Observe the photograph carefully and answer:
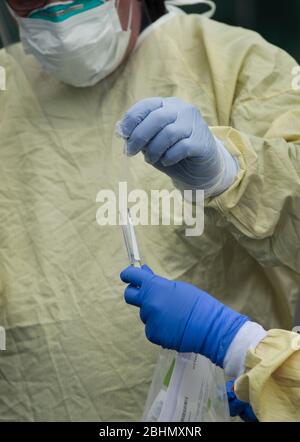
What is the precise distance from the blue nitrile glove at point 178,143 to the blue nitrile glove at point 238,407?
391 millimetres

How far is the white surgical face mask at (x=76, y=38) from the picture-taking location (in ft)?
4.19

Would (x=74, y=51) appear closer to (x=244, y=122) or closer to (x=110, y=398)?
(x=244, y=122)

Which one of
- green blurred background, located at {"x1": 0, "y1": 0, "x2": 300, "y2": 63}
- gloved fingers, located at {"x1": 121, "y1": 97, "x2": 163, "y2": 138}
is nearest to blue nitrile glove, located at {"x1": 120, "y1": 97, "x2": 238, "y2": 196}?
gloved fingers, located at {"x1": 121, "y1": 97, "x2": 163, "y2": 138}

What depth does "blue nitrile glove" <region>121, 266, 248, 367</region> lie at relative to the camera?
0.97 meters

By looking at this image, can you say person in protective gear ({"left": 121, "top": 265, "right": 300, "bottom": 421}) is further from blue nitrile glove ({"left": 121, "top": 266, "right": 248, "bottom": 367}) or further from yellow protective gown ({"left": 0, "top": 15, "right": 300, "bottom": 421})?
yellow protective gown ({"left": 0, "top": 15, "right": 300, "bottom": 421})

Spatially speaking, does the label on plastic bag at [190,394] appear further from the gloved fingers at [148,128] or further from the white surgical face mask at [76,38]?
the white surgical face mask at [76,38]

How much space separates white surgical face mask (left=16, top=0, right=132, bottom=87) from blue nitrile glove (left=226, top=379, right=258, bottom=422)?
739 millimetres

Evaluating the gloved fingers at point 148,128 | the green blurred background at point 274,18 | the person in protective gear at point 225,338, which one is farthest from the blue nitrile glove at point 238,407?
the green blurred background at point 274,18

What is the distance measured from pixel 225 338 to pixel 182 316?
86 mm

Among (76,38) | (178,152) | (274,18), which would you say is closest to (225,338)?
(178,152)

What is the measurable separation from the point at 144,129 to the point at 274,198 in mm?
294

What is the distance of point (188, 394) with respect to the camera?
99 cm
